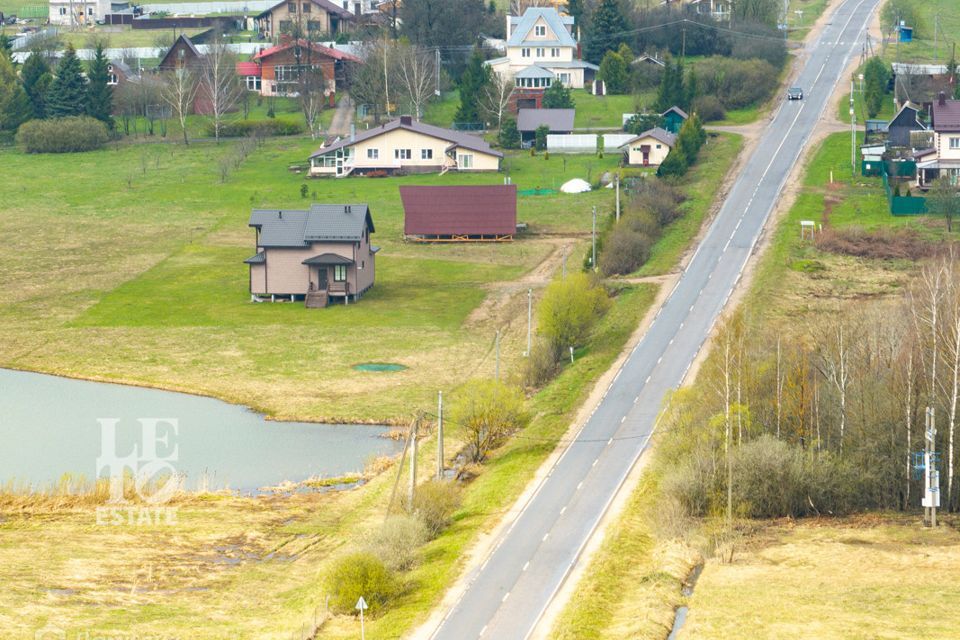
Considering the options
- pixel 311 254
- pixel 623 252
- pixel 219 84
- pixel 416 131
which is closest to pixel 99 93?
pixel 219 84

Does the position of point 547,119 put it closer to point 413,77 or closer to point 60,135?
point 413,77

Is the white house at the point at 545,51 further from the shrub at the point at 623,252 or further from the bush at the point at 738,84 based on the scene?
the shrub at the point at 623,252

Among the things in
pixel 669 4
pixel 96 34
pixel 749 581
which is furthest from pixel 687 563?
pixel 96 34

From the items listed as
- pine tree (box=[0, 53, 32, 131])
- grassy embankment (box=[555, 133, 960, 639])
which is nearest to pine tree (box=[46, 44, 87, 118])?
pine tree (box=[0, 53, 32, 131])

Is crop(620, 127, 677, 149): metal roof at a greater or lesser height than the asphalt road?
greater

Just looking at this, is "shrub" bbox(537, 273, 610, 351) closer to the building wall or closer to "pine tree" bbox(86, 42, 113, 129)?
the building wall

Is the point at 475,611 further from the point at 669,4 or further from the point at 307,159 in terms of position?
the point at 669,4
